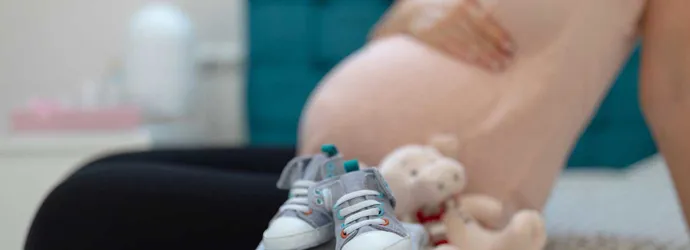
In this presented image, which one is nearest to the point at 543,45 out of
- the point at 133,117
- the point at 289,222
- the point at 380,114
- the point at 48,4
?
the point at 380,114

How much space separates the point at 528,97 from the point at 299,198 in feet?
1.23

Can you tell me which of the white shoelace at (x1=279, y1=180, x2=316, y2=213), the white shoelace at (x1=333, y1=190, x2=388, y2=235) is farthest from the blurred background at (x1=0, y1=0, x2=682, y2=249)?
the white shoelace at (x1=333, y1=190, x2=388, y2=235)

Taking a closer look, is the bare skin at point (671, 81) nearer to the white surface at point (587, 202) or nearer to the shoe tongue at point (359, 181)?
the white surface at point (587, 202)

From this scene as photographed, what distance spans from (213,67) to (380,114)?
1.25 metres

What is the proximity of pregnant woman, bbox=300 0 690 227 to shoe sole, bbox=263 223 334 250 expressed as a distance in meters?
0.26

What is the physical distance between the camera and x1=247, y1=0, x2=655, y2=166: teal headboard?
185cm

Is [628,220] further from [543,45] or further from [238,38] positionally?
[238,38]

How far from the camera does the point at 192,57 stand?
188 cm

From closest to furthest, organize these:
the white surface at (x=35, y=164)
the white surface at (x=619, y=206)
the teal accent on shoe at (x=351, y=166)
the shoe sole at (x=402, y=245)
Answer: the shoe sole at (x=402, y=245), the teal accent on shoe at (x=351, y=166), the white surface at (x=619, y=206), the white surface at (x=35, y=164)

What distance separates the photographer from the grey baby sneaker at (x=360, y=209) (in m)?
0.53

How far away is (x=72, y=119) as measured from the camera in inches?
59.3

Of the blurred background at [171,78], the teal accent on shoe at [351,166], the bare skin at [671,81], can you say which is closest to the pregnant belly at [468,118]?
the bare skin at [671,81]

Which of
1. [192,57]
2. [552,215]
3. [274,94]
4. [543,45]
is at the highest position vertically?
[543,45]

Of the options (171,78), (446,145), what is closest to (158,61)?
(171,78)
